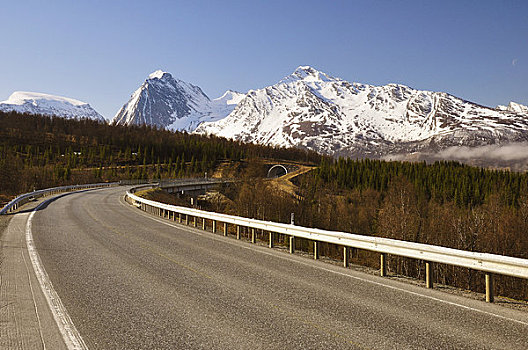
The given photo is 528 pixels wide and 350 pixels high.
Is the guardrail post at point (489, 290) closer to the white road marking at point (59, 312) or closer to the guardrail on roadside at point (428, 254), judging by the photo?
the guardrail on roadside at point (428, 254)

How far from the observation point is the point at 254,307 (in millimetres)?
6855

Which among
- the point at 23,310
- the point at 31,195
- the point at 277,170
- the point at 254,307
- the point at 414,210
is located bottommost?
the point at 414,210

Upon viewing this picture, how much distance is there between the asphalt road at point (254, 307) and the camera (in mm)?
5438

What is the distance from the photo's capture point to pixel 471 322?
6.24 meters

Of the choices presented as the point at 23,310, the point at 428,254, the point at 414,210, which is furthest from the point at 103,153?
the point at 428,254

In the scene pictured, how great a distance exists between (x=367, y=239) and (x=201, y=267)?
14.5 ft

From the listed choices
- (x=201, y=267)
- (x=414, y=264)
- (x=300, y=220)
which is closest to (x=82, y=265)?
(x=201, y=267)

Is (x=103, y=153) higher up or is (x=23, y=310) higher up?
(x=103, y=153)

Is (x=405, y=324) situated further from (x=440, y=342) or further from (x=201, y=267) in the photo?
(x=201, y=267)

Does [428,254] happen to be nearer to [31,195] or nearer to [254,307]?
[254,307]

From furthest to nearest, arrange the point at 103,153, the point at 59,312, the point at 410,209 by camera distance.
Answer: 1. the point at 103,153
2. the point at 410,209
3. the point at 59,312

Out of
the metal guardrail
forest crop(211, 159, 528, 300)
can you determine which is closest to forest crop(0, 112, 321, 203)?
the metal guardrail

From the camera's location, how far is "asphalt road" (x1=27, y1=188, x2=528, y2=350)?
544 cm

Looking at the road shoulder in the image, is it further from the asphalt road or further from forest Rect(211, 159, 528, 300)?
forest Rect(211, 159, 528, 300)
